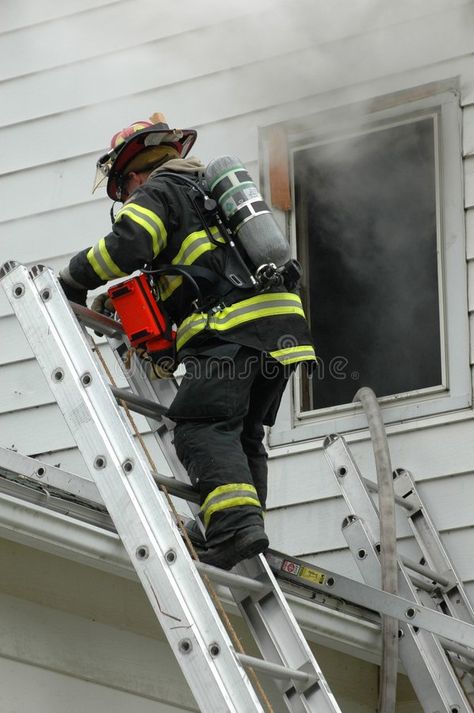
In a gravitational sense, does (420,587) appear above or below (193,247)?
below

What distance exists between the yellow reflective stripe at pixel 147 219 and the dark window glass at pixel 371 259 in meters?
1.80

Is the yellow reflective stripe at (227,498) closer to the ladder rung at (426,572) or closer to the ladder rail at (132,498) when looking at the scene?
the ladder rail at (132,498)

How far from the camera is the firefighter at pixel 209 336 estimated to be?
3561 millimetres

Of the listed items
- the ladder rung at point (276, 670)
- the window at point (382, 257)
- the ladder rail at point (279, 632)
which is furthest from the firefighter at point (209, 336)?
the window at point (382, 257)

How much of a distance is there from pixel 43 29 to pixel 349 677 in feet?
11.7

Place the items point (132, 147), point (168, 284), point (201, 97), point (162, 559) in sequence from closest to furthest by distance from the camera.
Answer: point (162, 559)
point (168, 284)
point (132, 147)
point (201, 97)

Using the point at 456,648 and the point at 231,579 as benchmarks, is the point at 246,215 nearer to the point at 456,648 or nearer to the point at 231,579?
the point at 231,579

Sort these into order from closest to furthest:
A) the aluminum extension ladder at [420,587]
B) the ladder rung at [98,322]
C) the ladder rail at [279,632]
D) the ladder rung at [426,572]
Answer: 1. the ladder rail at [279,632]
2. the ladder rung at [98,322]
3. the aluminum extension ladder at [420,587]
4. the ladder rung at [426,572]

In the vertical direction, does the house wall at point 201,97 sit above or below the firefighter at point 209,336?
above

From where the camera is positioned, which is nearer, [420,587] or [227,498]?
[227,498]

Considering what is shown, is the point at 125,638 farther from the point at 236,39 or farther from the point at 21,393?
the point at 236,39

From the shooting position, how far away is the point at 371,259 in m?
5.62

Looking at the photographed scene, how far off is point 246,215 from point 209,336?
38 centimetres

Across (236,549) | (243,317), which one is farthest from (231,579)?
(243,317)
